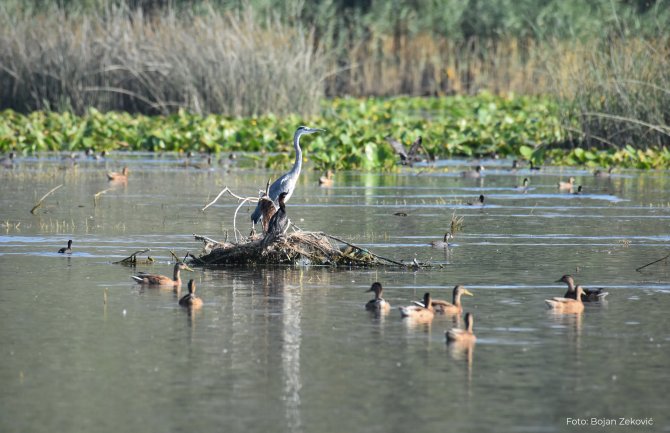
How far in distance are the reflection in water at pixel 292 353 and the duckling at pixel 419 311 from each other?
0.74 m

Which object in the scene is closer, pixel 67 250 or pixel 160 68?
pixel 67 250

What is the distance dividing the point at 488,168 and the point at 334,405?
18.5m

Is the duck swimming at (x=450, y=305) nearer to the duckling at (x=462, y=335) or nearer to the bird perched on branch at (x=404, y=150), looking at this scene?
the duckling at (x=462, y=335)

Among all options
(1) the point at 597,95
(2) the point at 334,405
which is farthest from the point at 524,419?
(1) the point at 597,95

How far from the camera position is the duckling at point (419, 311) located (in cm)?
1018

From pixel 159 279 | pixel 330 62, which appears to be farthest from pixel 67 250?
pixel 330 62

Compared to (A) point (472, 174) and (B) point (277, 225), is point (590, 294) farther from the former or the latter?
(A) point (472, 174)

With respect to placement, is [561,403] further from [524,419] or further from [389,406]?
[389,406]

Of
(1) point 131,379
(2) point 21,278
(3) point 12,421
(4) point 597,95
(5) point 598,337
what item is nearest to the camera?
(3) point 12,421

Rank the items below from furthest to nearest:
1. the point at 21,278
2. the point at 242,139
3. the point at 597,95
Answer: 1. the point at 242,139
2. the point at 597,95
3. the point at 21,278

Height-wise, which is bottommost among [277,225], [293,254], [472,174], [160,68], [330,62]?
[293,254]

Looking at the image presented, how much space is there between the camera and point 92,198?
19750 millimetres

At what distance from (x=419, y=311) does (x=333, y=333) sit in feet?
2.43

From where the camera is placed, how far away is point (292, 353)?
9086 mm
